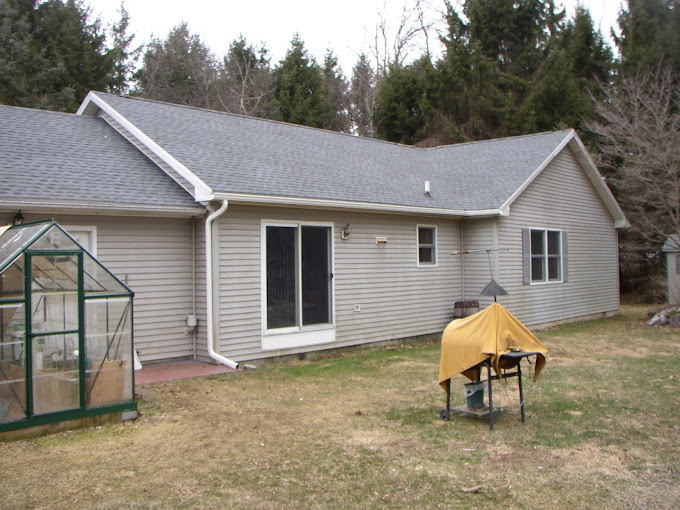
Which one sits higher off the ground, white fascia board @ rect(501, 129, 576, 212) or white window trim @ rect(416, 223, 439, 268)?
white fascia board @ rect(501, 129, 576, 212)

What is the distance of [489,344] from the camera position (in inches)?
231

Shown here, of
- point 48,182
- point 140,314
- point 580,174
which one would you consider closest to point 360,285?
point 140,314

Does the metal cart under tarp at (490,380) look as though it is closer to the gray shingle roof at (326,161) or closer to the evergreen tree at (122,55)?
the gray shingle roof at (326,161)

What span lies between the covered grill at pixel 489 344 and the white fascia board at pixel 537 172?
23.3ft

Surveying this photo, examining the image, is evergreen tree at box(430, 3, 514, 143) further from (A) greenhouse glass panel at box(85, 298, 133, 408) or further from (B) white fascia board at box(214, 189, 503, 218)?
(A) greenhouse glass panel at box(85, 298, 133, 408)

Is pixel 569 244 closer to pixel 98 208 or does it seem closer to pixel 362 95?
pixel 98 208

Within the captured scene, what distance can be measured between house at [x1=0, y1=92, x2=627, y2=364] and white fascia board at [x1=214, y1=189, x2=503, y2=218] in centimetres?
3

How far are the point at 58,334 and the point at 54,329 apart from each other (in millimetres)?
61

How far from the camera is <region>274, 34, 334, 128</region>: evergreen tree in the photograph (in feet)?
91.1

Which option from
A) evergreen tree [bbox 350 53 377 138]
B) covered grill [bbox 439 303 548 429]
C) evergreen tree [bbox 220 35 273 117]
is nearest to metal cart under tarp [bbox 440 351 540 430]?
covered grill [bbox 439 303 548 429]

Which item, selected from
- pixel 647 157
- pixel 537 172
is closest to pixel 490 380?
pixel 537 172

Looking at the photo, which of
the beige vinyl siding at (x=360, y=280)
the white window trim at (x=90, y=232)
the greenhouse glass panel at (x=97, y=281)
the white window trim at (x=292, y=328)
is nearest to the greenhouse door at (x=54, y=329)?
the greenhouse glass panel at (x=97, y=281)

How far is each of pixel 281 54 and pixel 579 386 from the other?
26540 millimetres

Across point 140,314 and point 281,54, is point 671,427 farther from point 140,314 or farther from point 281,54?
point 281,54
